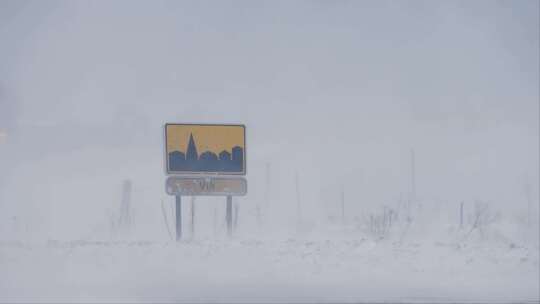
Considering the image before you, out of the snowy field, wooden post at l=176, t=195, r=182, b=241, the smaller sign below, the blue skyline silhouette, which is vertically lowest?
the snowy field

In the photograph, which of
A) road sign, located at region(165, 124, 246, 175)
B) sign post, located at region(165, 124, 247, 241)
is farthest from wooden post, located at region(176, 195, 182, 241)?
road sign, located at region(165, 124, 246, 175)

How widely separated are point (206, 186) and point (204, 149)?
2.32 feet

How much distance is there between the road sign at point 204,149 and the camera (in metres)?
8.13

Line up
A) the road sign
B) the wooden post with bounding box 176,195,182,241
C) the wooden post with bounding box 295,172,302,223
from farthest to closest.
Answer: the wooden post with bounding box 295,172,302,223, the wooden post with bounding box 176,195,182,241, the road sign

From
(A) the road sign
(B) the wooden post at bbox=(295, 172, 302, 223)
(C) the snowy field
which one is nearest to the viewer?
(C) the snowy field

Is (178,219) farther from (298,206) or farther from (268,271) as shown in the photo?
(298,206)

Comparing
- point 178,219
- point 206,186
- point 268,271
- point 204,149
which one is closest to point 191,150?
point 204,149

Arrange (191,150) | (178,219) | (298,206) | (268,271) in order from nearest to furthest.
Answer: (268,271) → (191,150) → (178,219) → (298,206)

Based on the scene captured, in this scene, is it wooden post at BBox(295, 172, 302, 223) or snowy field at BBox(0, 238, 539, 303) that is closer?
snowy field at BBox(0, 238, 539, 303)

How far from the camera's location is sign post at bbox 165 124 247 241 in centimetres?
814

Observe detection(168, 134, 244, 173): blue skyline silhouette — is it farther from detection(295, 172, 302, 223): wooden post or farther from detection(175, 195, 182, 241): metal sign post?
detection(295, 172, 302, 223): wooden post

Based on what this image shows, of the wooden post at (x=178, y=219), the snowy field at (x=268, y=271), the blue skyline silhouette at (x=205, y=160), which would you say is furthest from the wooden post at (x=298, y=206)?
the wooden post at (x=178, y=219)

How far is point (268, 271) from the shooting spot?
6531 mm

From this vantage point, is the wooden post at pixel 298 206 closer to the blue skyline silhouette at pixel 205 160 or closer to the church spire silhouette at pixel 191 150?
the blue skyline silhouette at pixel 205 160
